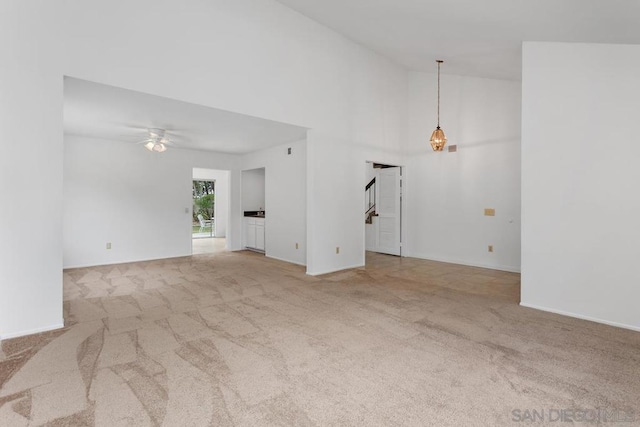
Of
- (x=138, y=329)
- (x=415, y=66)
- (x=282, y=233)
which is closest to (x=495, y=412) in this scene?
(x=138, y=329)

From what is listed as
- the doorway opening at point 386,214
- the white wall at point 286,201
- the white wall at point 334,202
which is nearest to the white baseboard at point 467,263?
the doorway opening at point 386,214

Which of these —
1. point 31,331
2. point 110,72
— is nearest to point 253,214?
point 110,72

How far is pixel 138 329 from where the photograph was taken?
3.08 metres

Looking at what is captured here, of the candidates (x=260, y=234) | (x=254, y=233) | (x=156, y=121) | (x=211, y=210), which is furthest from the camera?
(x=211, y=210)

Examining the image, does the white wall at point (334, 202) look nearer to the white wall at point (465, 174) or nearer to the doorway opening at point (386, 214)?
the doorway opening at point (386, 214)

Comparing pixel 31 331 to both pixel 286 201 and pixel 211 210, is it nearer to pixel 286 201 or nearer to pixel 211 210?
pixel 286 201

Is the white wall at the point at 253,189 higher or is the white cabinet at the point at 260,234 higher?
the white wall at the point at 253,189

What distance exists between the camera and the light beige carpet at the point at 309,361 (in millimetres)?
1891

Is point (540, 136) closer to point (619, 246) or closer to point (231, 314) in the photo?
point (619, 246)

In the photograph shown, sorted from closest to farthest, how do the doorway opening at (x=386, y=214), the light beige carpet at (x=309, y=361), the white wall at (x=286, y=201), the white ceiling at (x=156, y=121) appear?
the light beige carpet at (x=309, y=361) < the white ceiling at (x=156, y=121) < the white wall at (x=286, y=201) < the doorway opening at (x=386, y=214)

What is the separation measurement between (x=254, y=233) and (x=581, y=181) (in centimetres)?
649

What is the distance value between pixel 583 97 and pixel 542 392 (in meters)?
3.10

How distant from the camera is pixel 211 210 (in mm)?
12789

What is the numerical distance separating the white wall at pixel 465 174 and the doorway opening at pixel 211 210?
17.3 ft
